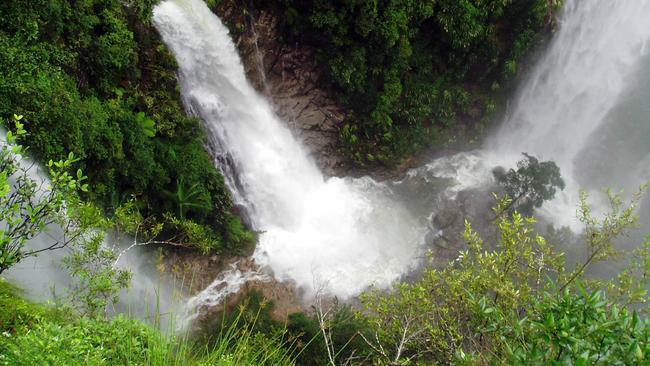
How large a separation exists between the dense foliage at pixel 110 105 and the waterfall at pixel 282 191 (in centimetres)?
67

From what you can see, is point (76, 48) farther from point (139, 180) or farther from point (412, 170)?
point (412, 170)

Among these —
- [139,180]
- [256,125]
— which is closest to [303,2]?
[256,125]

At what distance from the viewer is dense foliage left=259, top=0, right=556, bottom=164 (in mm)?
11578

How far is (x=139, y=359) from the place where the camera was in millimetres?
3236

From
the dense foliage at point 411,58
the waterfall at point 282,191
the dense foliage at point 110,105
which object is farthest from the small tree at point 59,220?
the dense foliage at point 411,58

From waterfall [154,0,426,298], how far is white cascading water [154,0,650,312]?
0.03m

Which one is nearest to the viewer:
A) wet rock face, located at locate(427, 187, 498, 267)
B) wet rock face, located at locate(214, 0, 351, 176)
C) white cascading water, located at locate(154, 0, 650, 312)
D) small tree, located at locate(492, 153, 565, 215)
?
white cascading water, located at locate(154, 0, 650, 312)

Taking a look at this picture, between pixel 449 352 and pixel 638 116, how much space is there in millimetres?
16614

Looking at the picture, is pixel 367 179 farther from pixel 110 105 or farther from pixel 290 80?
pixel 110 105

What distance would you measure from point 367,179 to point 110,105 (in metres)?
7.99

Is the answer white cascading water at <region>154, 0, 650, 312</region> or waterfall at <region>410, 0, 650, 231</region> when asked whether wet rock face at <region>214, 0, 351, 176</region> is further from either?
waterfall at <region>410, 0, 650, 231</region>

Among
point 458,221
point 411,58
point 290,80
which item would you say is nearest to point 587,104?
point 458,221

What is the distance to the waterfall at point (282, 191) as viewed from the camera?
33.6 feet

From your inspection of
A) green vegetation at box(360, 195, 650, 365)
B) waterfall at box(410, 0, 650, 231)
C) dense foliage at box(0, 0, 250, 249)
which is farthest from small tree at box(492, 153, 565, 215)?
green vegetation at box(360, 195, 650, 365)
